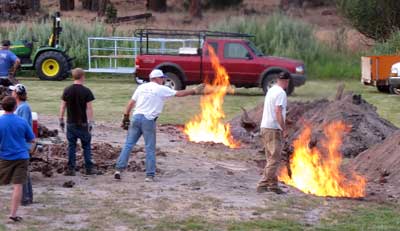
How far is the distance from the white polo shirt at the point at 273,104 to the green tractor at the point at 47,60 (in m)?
20.9

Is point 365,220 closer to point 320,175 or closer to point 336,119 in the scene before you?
point 320,175

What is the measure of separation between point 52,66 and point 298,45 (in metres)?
9.82

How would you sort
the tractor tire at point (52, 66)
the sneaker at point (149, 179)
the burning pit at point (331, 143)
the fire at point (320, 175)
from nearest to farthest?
1. the sneaker at point (149, 179)
2. the fire at point (320, 175)
3. the burning pit at point (331, 143)
4. the tractor tire at point (52, 66)

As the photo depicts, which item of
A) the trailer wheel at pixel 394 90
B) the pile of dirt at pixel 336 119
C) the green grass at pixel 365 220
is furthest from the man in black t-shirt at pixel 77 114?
the trailer wheel at pixel 394 90

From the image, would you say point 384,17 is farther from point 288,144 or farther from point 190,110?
point 288,144

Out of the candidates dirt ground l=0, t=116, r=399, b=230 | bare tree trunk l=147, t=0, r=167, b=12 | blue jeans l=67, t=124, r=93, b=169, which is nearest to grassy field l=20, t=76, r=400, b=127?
dirt ground l=0, t=116, r=399, b=230

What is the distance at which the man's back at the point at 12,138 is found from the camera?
9.46m

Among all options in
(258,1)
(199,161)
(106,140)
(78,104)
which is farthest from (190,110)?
(258,1)

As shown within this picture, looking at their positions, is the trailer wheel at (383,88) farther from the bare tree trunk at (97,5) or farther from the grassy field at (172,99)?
the bare tree trunk at (97,5)

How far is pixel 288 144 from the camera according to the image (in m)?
15.8

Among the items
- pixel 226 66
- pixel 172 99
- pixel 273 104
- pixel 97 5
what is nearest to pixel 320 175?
pixel 273 104

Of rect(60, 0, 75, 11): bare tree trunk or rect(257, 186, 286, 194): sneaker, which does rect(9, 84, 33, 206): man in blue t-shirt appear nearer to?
rect(257, 186, 286, 194): sneaker

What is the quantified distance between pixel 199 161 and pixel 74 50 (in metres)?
21.9

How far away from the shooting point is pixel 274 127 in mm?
11398
